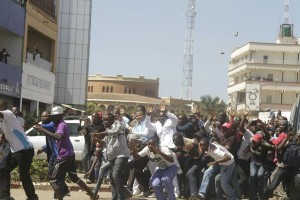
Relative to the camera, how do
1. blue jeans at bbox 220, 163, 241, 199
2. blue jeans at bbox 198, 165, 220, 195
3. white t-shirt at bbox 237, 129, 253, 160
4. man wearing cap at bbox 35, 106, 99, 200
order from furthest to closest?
1. white t-shirt at bbox 237, 129, 253, 160
2. blue jeans at bbox 198, 165, 220, 195
3. blue jeans at bbox 220, 163, 241, 199
4. man wearing cap at bbox 35, 106, 99, 200

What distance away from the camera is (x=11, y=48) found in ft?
108

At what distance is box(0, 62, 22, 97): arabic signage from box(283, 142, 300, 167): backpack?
19389mm

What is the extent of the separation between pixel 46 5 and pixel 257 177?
27.2m

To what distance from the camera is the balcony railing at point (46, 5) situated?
3559cm

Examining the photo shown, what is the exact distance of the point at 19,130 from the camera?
1122 centimetres

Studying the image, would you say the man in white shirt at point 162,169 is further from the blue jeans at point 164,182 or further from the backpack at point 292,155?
the backpack at point 292,155

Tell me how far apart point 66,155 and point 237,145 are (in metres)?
3.73

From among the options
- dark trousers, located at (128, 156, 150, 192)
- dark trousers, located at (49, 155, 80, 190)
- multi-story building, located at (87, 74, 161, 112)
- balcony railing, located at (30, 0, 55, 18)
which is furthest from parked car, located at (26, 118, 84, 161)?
multi-story building, located at (87, 74, 161, 112)

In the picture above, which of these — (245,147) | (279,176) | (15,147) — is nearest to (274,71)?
(245,147)

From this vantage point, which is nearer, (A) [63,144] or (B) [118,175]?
(A) [63,144]

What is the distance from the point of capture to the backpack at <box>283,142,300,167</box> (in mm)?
12180

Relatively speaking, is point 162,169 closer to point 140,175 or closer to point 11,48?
point 140,175

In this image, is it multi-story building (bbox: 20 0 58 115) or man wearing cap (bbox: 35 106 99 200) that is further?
multi-story building (bbox: 20 0 58 115)

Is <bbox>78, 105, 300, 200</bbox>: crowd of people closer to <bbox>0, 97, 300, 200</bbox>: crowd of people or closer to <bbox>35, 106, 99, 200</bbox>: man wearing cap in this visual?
<bbox>0, 97, 300, 200</bbox>: crowd of people
